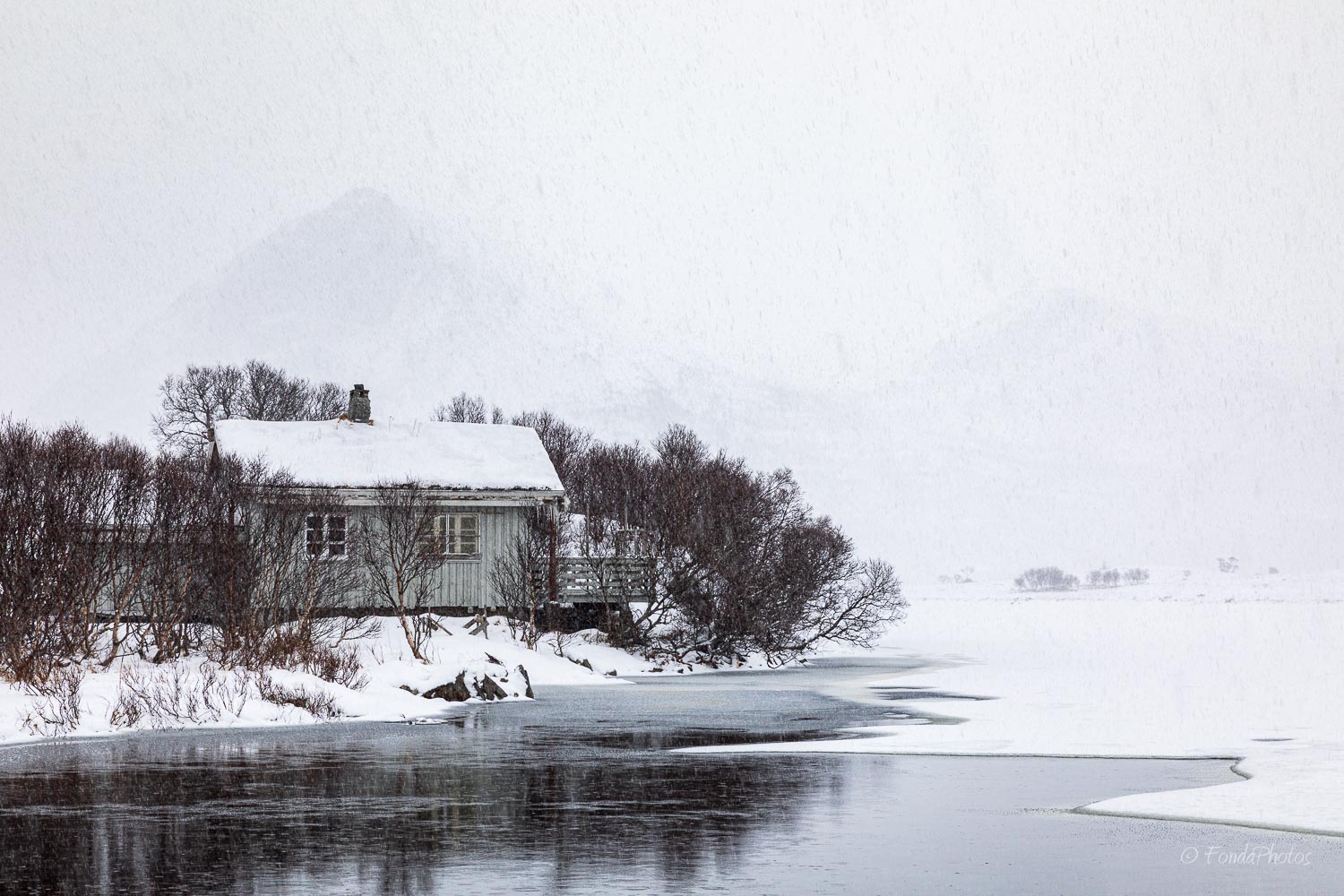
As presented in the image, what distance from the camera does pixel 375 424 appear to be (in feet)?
153

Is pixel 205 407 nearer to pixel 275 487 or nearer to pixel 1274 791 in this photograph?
pixel 275 487

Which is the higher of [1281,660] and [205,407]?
[205,407]

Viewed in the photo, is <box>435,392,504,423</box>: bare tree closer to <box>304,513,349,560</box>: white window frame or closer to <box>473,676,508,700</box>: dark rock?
<box>304,513,349,560</box>: white window frame

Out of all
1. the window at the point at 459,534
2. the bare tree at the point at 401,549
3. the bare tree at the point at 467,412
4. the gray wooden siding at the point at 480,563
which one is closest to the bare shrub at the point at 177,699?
the bare tree at the point at 401,549

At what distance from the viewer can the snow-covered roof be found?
42.4 m

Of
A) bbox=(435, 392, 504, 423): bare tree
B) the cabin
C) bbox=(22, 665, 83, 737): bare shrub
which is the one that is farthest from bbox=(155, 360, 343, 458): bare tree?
bbox=(22, 665, 83, 737): bare shrub

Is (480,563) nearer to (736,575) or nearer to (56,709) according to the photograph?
(736,575)

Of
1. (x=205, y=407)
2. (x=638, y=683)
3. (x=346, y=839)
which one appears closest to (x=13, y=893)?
(x=346, y=839)

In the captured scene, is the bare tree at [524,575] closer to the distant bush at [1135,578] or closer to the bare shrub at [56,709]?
the bare shrub at [56,709]

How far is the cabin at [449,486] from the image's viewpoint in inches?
1641

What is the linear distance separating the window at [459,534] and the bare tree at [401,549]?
0.56 metres

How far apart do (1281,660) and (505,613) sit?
2304 cm

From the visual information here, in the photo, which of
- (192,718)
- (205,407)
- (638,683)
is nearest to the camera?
(192,718)

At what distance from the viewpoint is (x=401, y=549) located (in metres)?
39.8
